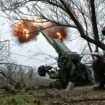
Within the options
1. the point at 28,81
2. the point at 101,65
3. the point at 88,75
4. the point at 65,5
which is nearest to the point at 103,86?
the point at 101,65

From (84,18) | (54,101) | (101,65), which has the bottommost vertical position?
(54,101)

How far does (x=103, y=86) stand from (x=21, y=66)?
12.0 ft

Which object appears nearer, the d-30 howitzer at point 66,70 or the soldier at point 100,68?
the soldier at point 100,68

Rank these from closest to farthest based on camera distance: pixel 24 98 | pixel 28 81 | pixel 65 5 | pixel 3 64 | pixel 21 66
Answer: pixel 24 98, pixel 3 64, pixel 21 66, pixel 28 81, pixel 65 5

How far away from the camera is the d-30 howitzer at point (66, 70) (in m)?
20.3

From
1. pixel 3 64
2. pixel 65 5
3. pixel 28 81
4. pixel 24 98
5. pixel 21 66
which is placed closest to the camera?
pixel 24 98

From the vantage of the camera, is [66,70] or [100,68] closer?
[100,68]

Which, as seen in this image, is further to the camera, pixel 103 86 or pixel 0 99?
pixel 103 86

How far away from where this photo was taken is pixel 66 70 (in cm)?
2038

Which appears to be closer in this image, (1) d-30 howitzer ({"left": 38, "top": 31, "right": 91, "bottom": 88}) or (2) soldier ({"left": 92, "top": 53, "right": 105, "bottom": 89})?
(2) soldier ({"left": 92, "top": 53, "right": 105, "bottom": 89})

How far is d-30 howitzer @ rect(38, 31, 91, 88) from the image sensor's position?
66.7 feet

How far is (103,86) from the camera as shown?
1875 cm

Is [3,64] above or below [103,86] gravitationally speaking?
above

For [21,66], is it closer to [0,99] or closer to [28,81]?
[28,81]
